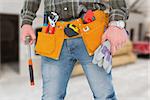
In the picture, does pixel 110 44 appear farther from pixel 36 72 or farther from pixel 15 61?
pixel 15 61

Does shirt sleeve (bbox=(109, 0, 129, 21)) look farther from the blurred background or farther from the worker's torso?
the blurred background

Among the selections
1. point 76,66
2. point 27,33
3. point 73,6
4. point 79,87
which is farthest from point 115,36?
point 76,66

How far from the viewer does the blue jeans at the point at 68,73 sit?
0.96 metres

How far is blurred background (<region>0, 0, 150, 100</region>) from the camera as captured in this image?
2123 millimetres

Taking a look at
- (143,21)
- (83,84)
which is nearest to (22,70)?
(83,84)

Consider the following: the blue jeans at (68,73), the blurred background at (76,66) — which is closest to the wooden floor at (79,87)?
the blurred background at (76,66)

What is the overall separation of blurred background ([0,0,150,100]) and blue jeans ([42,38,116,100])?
2.62 ft

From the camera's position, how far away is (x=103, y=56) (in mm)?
915

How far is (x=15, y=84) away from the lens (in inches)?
93.3

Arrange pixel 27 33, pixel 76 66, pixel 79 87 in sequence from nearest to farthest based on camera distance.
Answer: pixel 27 33, pixel 79 87, pixel 76 66

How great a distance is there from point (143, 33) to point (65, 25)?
150 inches

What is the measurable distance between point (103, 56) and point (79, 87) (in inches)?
56.6

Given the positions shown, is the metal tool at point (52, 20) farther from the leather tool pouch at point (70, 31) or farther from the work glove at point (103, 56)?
the work glove at point (103, 56)

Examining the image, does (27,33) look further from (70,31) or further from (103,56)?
(103,56)
